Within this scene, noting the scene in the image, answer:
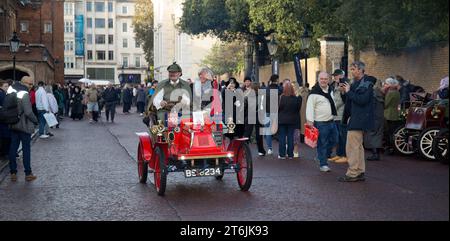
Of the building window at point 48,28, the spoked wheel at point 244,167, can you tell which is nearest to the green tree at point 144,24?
the building window at point 48,28

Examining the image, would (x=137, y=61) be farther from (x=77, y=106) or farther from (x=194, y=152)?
(x=194, y=152)

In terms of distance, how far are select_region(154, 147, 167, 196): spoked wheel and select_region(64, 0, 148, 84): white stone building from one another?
102 meters

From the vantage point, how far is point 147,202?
27.6ft

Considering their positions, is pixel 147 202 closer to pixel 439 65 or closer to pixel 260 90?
pixel 260 90

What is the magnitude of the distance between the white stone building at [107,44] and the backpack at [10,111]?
327 feet

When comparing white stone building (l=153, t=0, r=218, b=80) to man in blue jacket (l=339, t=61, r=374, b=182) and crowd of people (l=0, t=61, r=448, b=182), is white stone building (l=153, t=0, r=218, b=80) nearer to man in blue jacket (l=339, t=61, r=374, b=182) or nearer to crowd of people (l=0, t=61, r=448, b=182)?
crowd of people (l=0, t=61, r=448, b=182)

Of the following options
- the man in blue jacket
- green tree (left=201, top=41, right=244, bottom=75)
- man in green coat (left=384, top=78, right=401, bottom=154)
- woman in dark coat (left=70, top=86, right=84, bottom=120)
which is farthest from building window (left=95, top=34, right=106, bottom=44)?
the man in blue jacket

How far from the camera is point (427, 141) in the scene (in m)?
12.7

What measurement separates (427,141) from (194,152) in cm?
591

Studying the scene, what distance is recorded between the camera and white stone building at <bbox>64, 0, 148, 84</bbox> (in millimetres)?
111688

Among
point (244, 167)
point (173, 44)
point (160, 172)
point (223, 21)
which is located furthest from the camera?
point (173, 44)

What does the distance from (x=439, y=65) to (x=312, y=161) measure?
8299 mm

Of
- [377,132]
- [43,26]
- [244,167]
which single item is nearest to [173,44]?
[43,26]
